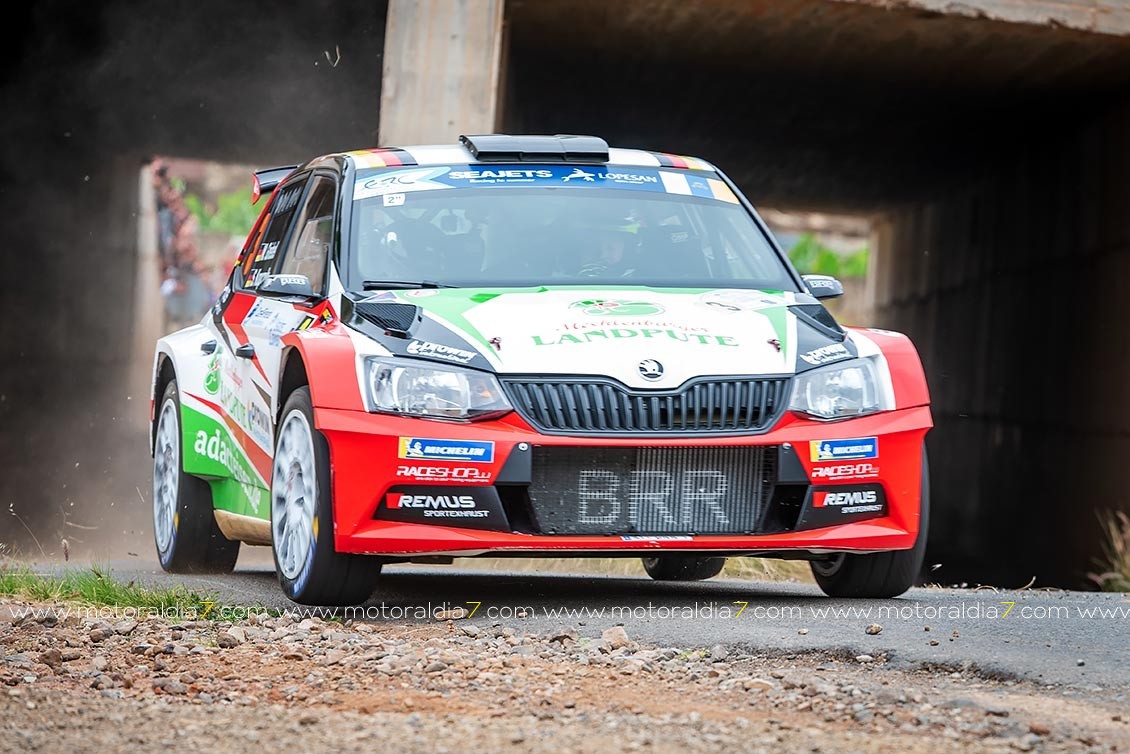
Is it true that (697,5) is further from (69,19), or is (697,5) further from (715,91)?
(69,19)

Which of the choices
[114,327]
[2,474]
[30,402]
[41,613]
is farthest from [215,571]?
[114,327]

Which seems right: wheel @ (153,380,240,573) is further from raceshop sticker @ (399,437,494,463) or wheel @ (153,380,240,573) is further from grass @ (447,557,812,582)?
raceshop sticker @ (399,437,494,463)

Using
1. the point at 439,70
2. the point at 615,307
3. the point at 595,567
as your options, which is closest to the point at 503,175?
the point at 615,307

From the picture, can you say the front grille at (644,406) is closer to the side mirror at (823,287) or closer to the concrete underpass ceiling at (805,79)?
the side mirror at (823,287)

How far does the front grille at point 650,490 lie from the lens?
237 inches

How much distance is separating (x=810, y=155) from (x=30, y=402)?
8.95 metres

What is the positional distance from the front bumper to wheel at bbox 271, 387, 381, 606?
0.10 metres

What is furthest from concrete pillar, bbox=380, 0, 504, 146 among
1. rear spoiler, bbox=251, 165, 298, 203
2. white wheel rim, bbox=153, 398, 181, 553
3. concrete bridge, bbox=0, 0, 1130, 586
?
white wheel rim, bbox=153, 398, 181, 553

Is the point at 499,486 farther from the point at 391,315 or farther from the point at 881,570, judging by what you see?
the point at 881,570

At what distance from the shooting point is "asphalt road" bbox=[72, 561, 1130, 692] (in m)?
5.33

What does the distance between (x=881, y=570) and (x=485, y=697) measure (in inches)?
105

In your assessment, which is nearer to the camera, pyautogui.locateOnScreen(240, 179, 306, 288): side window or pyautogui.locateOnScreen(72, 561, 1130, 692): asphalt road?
pyautogui.locateOnScreen(72, 561, 1130, 692): asphalt road

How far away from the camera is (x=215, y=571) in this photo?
8.45 meters

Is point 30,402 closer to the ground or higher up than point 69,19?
closer to the ground
